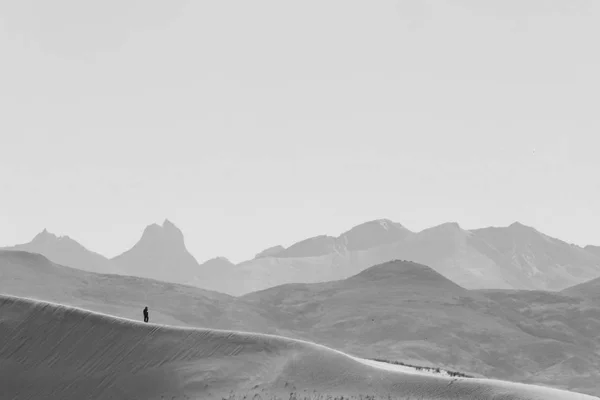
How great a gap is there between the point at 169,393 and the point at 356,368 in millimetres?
9836

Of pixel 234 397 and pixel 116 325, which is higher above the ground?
pixel 116 325

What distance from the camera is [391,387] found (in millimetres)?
40594

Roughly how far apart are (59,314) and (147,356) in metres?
9.09

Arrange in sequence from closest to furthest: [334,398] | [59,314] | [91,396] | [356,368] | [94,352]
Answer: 1. [334,398]
2. [356,368]
3. [91,396]
4. [94,352]
5. [59,314]

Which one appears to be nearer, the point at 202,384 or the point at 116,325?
the point at 202,384

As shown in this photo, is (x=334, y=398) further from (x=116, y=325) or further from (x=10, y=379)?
(x=10, y=379)

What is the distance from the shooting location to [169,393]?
44062mm

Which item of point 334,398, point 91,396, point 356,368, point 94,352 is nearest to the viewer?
point 334,398

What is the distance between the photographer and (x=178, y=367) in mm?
Answer: 45969

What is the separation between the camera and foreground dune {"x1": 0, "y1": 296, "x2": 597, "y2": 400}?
133 feet

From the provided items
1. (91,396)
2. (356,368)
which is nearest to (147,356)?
(91,396)

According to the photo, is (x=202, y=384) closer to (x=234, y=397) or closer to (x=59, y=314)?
(x=234, y=397)

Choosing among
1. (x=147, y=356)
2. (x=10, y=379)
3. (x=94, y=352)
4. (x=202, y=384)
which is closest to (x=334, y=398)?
(x=202, y=384)

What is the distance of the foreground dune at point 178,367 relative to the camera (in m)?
40.4
